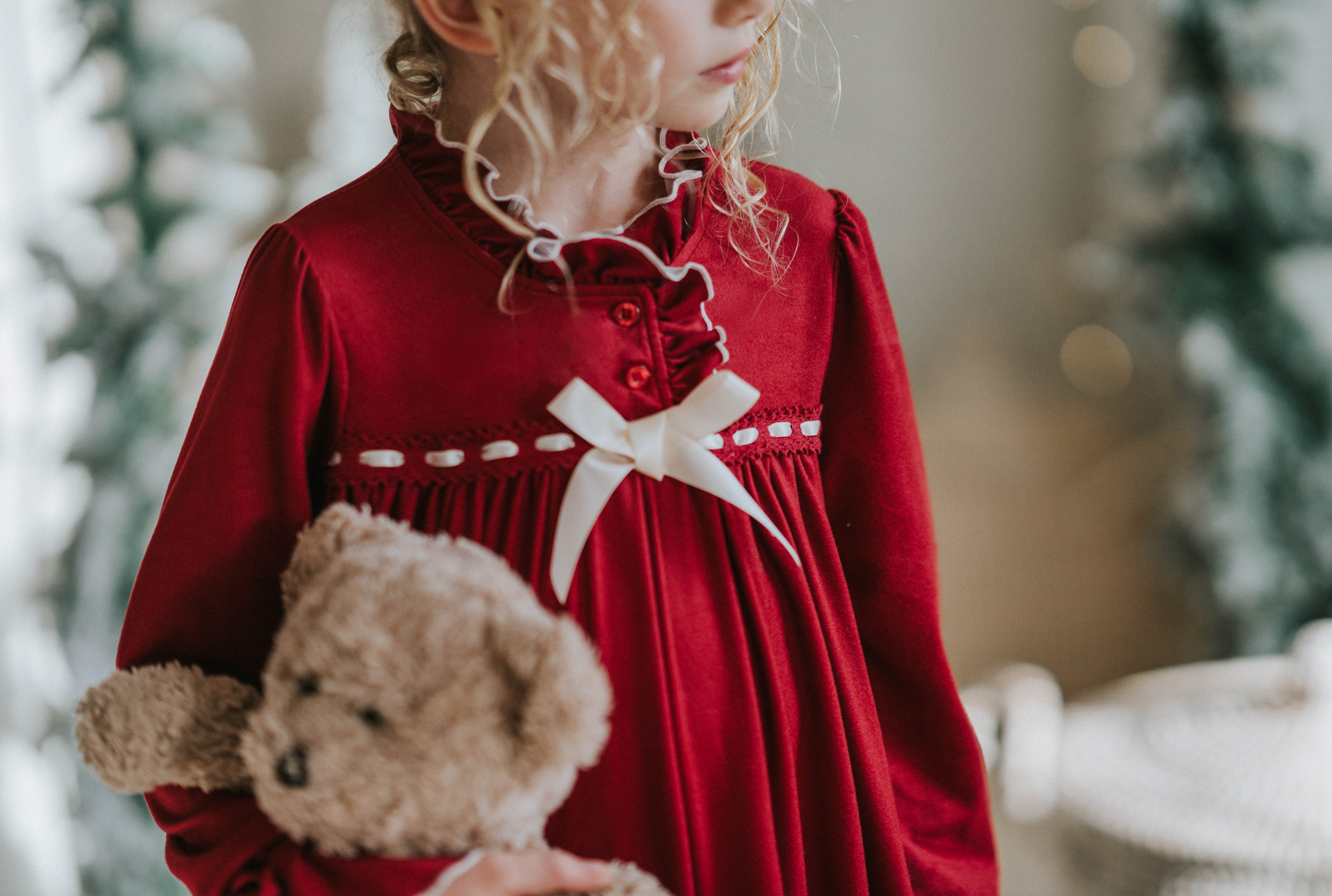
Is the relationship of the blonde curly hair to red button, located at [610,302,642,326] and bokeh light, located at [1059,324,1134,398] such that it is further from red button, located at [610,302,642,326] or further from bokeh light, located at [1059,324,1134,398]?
bokeh light, located at [1059,324,1134,398]

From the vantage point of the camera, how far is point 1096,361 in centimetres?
154

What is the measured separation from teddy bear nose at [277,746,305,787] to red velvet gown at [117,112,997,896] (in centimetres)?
8

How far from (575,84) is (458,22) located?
73 mm

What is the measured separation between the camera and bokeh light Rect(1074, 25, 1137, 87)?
149 cm

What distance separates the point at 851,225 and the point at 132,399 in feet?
3.31

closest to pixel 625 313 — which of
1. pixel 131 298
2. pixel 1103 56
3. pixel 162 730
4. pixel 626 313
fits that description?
pixel 626 313

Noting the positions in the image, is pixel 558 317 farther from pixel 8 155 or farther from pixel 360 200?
pixel 8 155

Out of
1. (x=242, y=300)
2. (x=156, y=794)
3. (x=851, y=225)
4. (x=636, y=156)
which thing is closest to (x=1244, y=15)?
(x=851, y=225)

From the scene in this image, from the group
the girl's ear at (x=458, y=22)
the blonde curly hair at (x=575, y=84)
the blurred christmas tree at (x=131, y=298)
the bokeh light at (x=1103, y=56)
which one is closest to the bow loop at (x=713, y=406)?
the blonde curly hair at (x=575, y=84)

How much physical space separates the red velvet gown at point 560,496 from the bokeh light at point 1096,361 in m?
1.10

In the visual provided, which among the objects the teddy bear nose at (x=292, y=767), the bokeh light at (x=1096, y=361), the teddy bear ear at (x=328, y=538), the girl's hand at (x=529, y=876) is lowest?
the girl's hand at (x=529, y=876)

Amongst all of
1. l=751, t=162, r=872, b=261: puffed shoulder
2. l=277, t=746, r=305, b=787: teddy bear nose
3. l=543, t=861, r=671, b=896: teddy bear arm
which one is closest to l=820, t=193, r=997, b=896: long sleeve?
l=751, t=162, r=872, b=261: puffed shoulder

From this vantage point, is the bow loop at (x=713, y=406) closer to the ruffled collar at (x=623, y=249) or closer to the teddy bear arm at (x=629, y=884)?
the ruffled collar at (x=623, y=249)

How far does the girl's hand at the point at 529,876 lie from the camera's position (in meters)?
0.41
